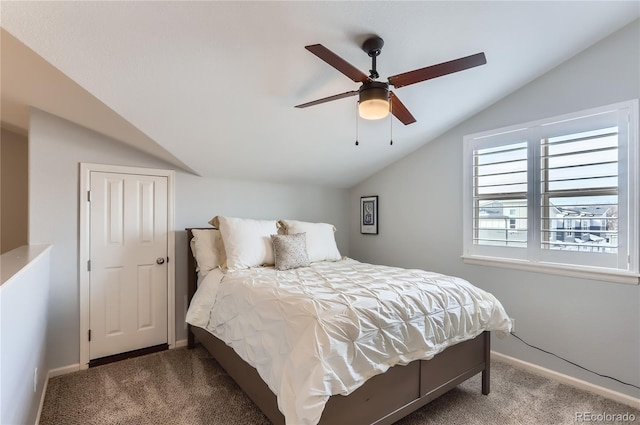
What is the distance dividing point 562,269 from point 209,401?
296 cm

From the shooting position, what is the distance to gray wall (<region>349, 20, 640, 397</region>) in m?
2.19

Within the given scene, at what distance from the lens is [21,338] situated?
144 centimetres

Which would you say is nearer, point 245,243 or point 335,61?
point 335,61

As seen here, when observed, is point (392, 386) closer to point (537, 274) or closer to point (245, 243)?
point (245, 243)

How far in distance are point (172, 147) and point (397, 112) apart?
1.94m

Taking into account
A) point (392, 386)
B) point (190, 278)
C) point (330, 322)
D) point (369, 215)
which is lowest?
point (392, 386)

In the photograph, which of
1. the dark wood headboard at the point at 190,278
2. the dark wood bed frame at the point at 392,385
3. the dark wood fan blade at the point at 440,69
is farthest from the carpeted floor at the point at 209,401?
the dark wood fan blade at the point at 440,69

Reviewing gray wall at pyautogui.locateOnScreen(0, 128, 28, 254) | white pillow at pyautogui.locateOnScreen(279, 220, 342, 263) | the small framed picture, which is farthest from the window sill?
gray wall at pyautogui.locateOnScreen(0, 128, 28, 254)

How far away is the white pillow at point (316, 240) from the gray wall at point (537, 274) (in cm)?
98

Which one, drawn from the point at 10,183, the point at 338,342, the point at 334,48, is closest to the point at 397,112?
the point at 334,48

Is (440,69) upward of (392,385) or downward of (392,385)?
upward

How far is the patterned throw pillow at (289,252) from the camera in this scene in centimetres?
275

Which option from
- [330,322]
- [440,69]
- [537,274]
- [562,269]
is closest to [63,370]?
[330,322]

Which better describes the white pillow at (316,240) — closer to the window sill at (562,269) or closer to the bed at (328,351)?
the bed at (328,351)
